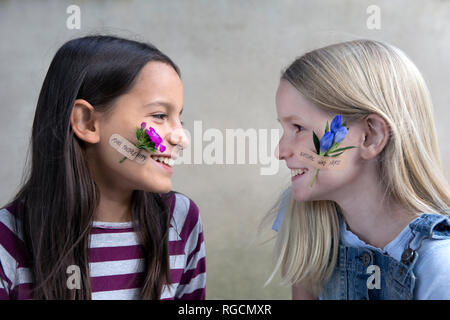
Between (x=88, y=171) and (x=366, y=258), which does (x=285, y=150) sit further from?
(x=88, y=171)

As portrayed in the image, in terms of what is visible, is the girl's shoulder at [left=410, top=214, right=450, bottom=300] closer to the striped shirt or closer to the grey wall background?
the grey wall background

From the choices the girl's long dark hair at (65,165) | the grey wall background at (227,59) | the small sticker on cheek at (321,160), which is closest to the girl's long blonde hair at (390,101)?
the small sticker on cheek at (321,160)

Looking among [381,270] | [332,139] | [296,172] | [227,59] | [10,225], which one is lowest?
[381,270]

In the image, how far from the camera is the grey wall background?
4.77 ft

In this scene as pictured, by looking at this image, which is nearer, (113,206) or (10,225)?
(10,225)

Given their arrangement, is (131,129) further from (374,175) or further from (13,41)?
(374,175)

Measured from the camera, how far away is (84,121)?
1229 mm

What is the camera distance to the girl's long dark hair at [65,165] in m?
1.20

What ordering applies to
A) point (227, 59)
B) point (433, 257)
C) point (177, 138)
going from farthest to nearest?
point (227, 59) → point (177, 138) → point (433, 257)

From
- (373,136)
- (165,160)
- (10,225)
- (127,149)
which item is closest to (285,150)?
(373,136)

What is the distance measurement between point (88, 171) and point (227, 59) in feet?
2.21
